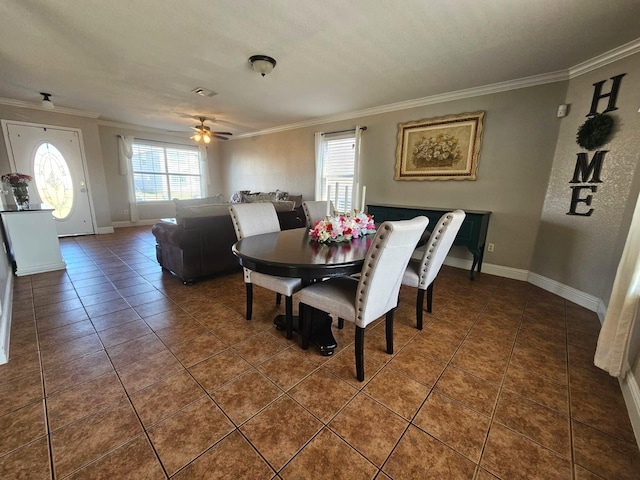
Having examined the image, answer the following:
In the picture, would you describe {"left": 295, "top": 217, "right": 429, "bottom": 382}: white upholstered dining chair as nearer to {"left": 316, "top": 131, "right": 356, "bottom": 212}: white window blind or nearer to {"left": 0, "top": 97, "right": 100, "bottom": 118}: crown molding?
{"left": 316, "top": 131, "right": 356, "bottom": 212}: white window blind

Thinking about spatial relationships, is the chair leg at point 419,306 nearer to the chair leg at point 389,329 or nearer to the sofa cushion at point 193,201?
the chair leg at point 389,329

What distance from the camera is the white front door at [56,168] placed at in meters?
4.69

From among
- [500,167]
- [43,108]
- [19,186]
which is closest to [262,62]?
[500,167]

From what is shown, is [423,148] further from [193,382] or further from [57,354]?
[57,354]

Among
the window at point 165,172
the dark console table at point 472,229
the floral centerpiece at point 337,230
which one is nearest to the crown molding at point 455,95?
the dark console table at point 472,229

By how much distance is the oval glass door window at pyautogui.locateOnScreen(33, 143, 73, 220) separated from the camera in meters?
4.92

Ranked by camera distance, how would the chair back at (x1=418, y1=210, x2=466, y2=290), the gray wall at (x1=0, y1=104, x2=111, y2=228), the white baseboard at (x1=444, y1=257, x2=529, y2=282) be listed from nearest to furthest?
the chair back at (x1=418, y1=210, x2=466, y2=290), the white baseboard at (x1=444, y1=257, x2=529, y2=282), the gray wall at (x1=0, y1=104, x2=111, y2=228)

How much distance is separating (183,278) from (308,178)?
3478 millimetres

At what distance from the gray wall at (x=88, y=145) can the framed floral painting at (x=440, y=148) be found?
20.3 feet

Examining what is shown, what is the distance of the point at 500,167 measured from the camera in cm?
329

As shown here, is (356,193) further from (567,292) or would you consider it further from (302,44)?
(567,292)

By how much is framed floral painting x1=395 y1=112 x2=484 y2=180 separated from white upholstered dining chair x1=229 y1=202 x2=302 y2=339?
256 centimetres

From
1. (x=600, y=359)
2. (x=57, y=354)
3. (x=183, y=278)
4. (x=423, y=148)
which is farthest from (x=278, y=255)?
(x=423, y=148)

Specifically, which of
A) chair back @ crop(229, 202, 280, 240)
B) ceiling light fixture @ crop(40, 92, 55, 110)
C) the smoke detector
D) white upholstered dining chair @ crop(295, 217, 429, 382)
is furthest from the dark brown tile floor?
ceiling light fixture @ crop(40, 92, 55, 110)
